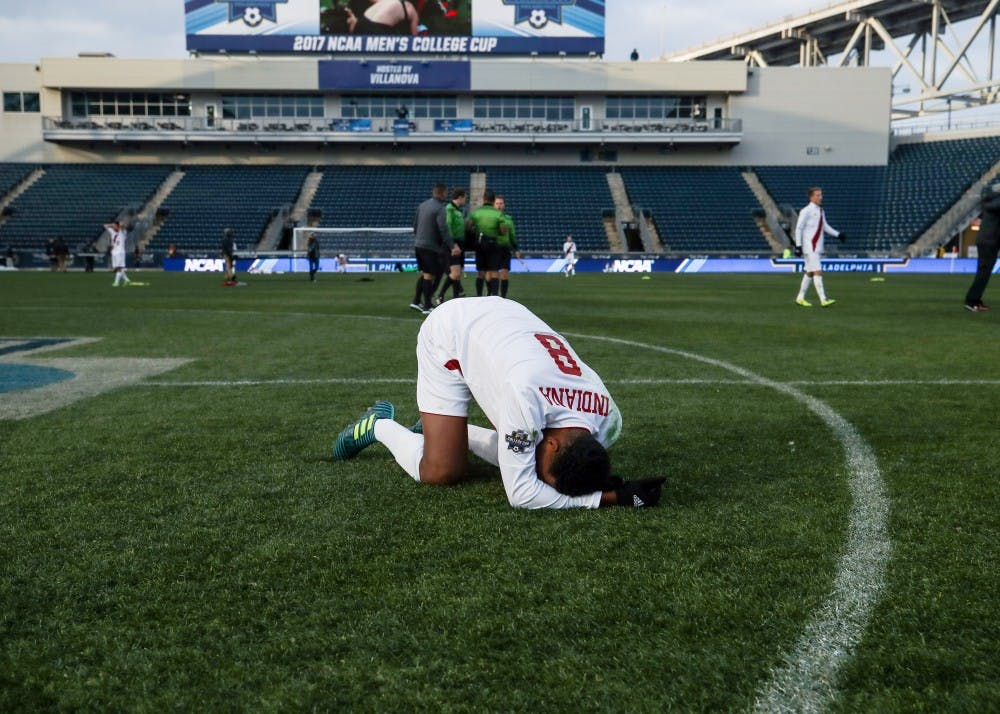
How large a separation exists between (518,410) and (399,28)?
50.7 metres

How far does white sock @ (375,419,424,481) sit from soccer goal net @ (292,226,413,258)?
37777 millimetres

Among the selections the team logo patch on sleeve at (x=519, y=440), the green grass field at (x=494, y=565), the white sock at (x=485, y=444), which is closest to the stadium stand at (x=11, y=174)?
the green grass field at (x=494, y=565)

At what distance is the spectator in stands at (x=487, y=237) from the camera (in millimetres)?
15641

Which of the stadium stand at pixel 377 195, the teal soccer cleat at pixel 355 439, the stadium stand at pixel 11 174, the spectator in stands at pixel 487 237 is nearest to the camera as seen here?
the teal soccer cleat at pixel 355 439

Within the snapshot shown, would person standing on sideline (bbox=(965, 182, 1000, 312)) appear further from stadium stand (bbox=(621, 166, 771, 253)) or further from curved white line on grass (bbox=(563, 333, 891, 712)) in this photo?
stadium stand (bbox=(621, 166, 771, 253))

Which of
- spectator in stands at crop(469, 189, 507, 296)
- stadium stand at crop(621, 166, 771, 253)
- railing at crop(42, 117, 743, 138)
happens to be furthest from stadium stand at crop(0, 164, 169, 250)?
spectator in stands at crop(469, 189, 507, 296)

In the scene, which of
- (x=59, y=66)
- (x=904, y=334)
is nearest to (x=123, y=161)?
(x=59, y=66)

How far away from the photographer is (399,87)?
51406 millimetres

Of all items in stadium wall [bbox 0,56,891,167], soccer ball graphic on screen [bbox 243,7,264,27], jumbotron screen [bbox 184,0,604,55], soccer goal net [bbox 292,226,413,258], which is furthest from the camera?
stadium wall [bbox 0,56,891,167]

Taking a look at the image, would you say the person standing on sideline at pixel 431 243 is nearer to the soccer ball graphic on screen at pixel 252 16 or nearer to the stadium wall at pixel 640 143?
the stadium wall at pixel 640 143

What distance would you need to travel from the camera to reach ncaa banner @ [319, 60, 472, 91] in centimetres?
5122

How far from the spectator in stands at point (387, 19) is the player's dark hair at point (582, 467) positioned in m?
50.5

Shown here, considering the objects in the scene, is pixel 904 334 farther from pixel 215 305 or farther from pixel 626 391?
pixel 215 305

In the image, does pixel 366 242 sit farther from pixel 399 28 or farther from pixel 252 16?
pixel 252 16
